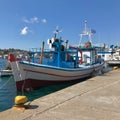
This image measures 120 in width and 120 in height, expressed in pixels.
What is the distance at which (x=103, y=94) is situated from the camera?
33.4 ft

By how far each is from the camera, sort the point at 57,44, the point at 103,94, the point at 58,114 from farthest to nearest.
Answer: the point at 57,44, the point at 103,94, the point at 58,114

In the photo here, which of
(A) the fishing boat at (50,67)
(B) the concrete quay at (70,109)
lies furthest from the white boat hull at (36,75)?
(B) the concrete quay at (70,109)

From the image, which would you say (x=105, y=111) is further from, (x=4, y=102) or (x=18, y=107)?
(x=4, y=102)

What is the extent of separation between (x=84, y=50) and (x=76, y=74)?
601 cm

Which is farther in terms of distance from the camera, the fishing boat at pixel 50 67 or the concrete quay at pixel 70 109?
the fishing boat at pixel 50 67

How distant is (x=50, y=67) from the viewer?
650 inches

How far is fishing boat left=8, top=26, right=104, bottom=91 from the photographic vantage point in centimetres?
1525

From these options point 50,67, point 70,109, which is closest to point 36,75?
point 50,67

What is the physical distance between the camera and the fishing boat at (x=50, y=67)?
15254mm

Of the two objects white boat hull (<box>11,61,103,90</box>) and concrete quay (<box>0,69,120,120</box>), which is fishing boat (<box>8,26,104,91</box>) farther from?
concrete quay (<box>0,69,120,120</box>)

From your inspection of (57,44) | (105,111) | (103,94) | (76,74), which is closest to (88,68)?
(76,74)

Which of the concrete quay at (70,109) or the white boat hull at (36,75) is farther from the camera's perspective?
the white boat hull at (36,75)

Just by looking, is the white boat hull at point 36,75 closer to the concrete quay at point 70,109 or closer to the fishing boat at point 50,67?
the fishing boat at point 50,67

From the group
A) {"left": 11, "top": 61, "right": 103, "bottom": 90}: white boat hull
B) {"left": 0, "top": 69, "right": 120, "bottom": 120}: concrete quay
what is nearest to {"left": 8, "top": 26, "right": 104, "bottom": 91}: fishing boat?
{"left": 11, "top": 61, "right": 103, "bottom": 90}: white boat hull
